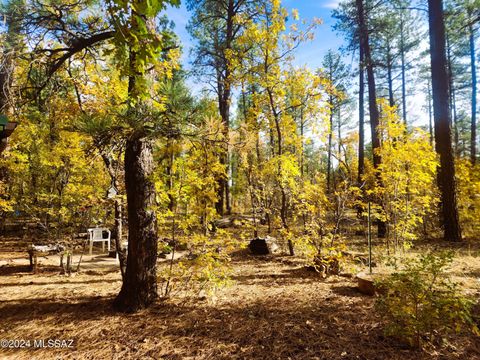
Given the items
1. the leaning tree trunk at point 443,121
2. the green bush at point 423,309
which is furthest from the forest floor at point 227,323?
the leaning tree trunk at point 443,121

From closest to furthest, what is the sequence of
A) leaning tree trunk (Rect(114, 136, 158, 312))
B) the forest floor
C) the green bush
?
the green bush
the forest floor
leaning tree trunk (Rect(114, 136, 158, 312))

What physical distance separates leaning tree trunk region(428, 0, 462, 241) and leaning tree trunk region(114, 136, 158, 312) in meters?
7.59

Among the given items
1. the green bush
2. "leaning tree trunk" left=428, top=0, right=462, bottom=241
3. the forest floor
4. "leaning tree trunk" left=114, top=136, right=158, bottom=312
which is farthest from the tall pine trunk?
"leaning tree trunk" left=428, top=0, right=462, bottom=241

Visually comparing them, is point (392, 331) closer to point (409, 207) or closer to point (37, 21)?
point (409, 207)

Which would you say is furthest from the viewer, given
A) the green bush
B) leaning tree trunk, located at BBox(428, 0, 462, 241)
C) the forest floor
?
leaning tree trunk, located at BBox(428, 0, 462, 241)

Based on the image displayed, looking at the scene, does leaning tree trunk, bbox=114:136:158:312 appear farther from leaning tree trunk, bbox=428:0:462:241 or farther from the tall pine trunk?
leaning tree trunk, bbox=428:0:462:241

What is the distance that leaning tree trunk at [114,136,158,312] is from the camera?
11.2ft

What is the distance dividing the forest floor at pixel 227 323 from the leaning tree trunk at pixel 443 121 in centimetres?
271

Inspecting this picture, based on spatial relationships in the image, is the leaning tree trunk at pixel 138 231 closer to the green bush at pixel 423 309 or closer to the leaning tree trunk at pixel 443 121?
the green bush at pixel 423 309

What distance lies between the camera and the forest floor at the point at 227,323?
2467 mm

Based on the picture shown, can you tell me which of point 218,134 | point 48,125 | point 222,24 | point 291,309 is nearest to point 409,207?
point 291,309

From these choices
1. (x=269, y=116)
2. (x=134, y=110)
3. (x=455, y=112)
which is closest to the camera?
(x=134, y=110)

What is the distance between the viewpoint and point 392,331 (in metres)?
2.39

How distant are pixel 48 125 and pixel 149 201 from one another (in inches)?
166
